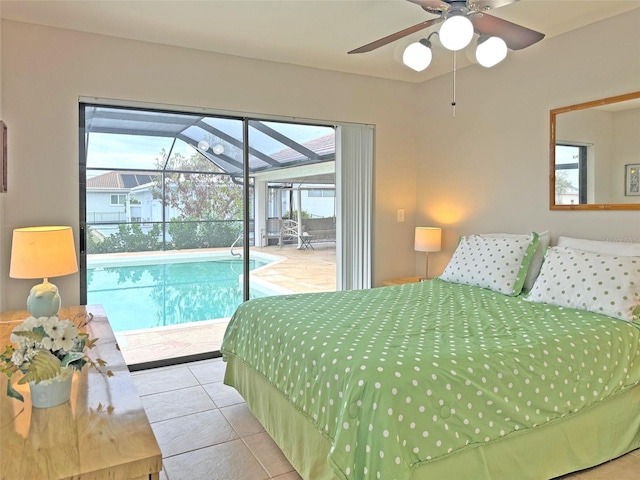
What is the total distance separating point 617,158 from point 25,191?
4060mm

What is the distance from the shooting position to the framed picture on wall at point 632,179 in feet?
9.68

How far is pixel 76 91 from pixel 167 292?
1.84m

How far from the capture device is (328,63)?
4.07m

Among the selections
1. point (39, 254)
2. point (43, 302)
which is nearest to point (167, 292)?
point (39, 254)

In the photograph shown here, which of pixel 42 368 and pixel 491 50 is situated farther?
pixel 491 50

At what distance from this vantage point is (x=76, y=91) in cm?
334

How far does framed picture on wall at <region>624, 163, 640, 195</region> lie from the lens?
295cm

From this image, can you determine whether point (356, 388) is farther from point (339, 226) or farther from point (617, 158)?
point (339, 226)

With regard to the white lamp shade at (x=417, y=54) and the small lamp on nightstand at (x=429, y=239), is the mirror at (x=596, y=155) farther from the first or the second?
the white lamp shade at (x=417, y=54)

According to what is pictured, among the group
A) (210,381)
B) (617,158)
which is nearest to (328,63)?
(617,158)

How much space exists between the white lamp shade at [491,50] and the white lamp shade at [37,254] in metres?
2.60

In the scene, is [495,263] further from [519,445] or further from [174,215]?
[174,215]

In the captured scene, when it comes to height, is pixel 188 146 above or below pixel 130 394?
above

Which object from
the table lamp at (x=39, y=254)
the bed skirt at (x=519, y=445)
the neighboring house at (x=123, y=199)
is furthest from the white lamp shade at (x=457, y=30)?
the neighboring house at (x=123, y=199)
